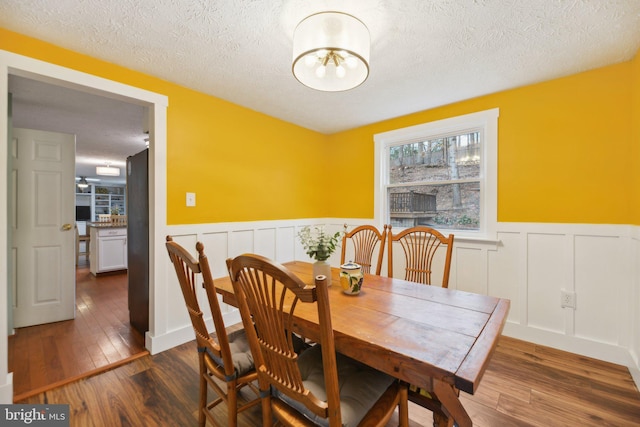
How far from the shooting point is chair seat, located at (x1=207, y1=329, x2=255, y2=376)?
1309mm

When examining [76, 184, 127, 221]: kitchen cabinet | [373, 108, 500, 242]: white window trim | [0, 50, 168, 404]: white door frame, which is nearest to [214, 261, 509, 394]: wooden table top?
[0, 50, 168, 404]: white door frame

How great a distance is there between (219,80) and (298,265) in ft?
5.64

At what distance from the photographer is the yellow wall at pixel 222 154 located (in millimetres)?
2090

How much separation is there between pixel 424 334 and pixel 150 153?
2.46 meters

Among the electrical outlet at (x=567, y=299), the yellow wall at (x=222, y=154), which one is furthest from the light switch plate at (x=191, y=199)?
the electrical outlet at (x=567, y=299)

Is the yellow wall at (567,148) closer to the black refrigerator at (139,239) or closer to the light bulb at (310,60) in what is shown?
the light bulb at (310,60)

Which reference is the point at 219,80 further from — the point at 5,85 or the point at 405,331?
the point at 405,331

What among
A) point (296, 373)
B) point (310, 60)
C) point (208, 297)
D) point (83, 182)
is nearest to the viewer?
point (296, 373)

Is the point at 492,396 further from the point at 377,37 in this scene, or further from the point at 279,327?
the point at 377,37

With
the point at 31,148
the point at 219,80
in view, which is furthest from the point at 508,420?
the point at 31,148

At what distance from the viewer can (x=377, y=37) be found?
1728mm

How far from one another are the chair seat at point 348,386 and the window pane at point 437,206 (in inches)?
85.5

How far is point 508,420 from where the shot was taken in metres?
1.54

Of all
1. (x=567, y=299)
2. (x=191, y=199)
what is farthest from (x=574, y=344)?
(x=191, y=199)
